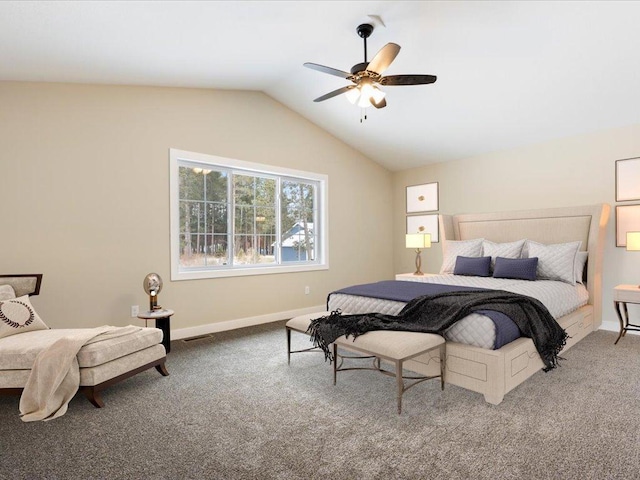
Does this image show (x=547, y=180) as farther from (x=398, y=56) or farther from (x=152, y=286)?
(x=152, y=286)

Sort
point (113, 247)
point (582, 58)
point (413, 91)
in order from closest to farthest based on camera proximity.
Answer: point (582, 58) → point (113, 247) → point (413, 91)

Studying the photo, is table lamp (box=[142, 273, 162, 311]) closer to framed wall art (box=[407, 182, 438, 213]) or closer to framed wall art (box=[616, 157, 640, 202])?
framed wall art (box=[407, 182, 438, 213])

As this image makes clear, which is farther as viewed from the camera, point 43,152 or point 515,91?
point 515,91

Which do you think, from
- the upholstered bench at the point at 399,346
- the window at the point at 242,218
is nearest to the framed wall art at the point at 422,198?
the window at the point at 242,218

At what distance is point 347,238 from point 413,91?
2.45 m

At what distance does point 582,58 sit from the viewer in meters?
3.26

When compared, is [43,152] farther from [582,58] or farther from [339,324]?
[582,58]

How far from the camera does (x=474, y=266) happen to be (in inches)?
176

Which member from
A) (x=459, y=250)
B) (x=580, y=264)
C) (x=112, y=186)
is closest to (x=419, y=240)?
(x=459, y=250)

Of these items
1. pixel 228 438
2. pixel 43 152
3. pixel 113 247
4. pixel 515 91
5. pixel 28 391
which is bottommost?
pixel 228 438

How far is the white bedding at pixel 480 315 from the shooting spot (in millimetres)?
2490

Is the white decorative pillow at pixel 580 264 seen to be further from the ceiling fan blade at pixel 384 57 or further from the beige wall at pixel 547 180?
the ceiling fan blade at pixel 384 57

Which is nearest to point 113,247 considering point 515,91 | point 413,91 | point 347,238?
point 347,238

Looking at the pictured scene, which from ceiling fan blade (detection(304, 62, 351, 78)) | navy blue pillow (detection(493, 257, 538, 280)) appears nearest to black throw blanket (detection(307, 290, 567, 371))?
navy blue pillow (detection(493, 257, 538, 280))
